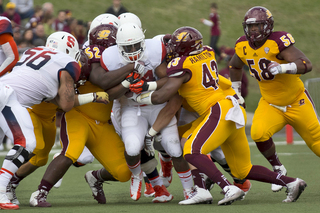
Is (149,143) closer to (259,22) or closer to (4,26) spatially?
(259,22)

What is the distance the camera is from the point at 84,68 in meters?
5.36

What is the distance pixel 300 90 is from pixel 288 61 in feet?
1.89

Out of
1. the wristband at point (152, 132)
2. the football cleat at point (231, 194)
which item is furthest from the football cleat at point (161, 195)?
the football cleat at point (231, 194)

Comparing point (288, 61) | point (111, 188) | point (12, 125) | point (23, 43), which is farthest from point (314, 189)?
point (23, 43)

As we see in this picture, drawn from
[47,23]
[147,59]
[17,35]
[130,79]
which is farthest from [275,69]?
[47,23]

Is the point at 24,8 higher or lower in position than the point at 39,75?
lower

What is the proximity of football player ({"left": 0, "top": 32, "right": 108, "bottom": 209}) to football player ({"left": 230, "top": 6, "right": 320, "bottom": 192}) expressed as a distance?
1.80 metres

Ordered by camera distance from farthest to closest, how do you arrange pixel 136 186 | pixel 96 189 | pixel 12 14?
1. pixel 12 14
2. pixel 96 189
3. pixel 136 186

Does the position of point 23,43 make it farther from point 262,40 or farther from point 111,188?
point 262,40

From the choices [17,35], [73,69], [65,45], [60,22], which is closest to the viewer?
[73,69]

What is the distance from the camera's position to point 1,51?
5789mm

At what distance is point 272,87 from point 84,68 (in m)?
2.15

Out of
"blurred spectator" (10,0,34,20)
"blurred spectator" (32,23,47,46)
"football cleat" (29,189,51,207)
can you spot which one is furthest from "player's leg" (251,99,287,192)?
"blurred spectator" (10,0,34,20)

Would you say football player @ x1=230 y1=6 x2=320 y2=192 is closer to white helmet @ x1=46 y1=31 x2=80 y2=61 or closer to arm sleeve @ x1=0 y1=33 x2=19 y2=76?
white helmet @ x1=46 y1=31 x2=80 y2=61
